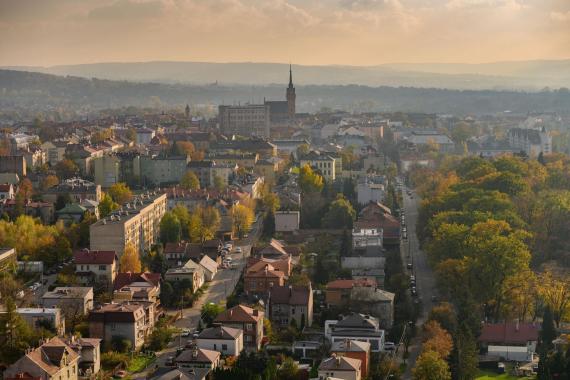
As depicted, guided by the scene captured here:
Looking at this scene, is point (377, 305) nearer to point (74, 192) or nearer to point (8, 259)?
point (8, 259)

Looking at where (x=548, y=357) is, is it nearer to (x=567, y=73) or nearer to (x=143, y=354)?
(x=143, y=354)

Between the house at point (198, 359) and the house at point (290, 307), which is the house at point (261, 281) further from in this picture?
the house at point (198, 359)

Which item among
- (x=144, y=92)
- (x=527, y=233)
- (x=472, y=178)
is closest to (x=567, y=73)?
(x=144, y=92)

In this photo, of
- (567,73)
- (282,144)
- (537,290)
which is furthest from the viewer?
(567,73)

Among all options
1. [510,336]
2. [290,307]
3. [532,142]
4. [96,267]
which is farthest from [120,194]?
[532,142]

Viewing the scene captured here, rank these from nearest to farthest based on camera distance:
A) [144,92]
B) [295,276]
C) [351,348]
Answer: [351,348] → [295,276] → [144,92]

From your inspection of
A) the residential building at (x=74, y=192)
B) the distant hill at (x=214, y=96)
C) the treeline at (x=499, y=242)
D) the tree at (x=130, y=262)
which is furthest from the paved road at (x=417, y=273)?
the distant hill at (x=214, y=96)
